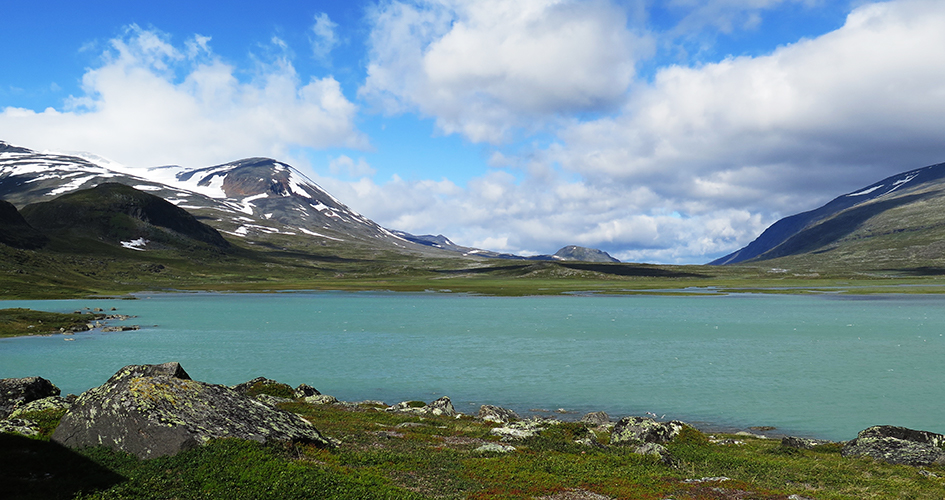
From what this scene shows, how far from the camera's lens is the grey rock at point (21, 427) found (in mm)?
21000

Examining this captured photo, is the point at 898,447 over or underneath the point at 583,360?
over

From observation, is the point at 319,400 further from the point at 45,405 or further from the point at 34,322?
the point at 34,322

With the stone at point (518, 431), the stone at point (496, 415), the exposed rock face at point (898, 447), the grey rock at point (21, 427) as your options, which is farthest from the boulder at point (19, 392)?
the exposed rock face at point (898, 447)

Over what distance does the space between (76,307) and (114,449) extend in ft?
475

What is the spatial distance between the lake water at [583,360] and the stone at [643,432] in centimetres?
1255

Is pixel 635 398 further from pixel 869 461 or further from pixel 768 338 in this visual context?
pixel 768 338

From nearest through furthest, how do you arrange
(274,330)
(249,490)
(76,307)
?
(249,490) → (274,330) → (76,307)

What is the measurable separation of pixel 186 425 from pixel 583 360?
54.8m

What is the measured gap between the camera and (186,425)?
65.2 feet

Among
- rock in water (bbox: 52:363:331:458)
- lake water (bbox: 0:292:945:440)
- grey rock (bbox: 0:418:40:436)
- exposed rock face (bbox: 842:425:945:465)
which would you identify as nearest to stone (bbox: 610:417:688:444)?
exposed rock face (bbox: 842:425:945:465)

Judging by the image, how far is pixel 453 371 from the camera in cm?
6209

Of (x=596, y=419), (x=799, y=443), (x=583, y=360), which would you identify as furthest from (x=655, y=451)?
(x=583, y=360)

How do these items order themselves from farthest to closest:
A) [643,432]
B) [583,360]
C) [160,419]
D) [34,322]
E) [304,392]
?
1. [34,322]
2. [583,360]
3. [304,392]
4. [643,432]
5. [160,419]

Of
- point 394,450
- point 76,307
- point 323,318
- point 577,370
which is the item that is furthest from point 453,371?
point 76,307
